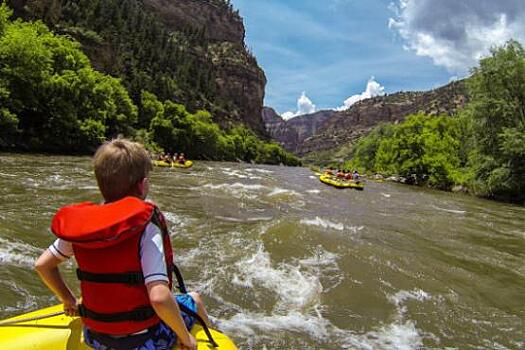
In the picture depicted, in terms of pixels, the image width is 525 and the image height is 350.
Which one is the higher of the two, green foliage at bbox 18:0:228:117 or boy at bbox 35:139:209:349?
green foliage at bbox 18:0:228:117

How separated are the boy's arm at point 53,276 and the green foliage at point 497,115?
32.7 metres

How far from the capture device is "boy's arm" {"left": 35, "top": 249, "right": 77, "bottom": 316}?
2.75m

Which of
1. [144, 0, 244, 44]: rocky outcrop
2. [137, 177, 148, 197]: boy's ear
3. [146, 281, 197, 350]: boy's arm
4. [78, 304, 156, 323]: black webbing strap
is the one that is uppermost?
[144, 0, 244, 44]: rocky outcrop

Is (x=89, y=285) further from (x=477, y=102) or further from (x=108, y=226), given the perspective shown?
(x=477, y=102)

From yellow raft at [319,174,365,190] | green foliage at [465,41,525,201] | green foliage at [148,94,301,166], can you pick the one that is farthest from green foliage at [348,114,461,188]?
green foliage at [148,94,301,166]

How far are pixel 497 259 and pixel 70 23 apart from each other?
7400 centimetres

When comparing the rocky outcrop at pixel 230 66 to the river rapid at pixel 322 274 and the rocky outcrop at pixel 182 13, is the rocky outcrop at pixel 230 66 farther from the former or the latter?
the river rapid at pixel 322 274

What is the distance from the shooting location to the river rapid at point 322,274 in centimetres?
587

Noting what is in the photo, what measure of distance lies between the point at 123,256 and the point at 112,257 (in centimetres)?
6

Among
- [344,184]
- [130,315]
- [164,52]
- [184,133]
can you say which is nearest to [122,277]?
[130,315]

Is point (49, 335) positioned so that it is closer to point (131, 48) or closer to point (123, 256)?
point (123, 256)

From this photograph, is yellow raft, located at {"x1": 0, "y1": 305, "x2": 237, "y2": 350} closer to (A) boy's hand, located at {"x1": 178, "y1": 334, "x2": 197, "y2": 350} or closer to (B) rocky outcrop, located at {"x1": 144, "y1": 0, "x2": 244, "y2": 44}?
(A) boy's hand, located at {"x1": 178, "y1": 334, "x2": 197, "y2": 350}

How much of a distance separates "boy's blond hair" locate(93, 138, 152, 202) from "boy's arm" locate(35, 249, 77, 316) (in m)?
0.69

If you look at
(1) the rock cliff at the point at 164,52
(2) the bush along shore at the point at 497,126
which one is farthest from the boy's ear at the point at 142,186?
(1) the rock cliff at the point at 164,52
